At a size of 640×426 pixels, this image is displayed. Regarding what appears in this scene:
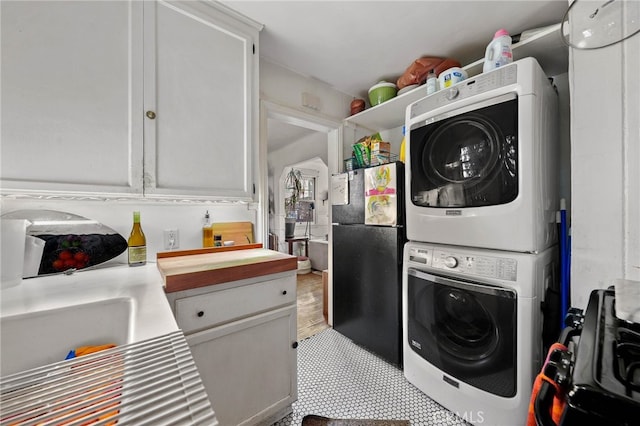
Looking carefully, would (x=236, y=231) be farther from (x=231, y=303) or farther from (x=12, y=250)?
(x=12, y=250)

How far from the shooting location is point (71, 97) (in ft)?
3.23

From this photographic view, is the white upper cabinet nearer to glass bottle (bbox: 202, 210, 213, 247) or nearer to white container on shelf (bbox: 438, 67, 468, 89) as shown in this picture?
glass bottle (bbox: 202, 210, 213, 247)

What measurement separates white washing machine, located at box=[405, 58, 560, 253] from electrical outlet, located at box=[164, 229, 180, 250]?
1.48 m

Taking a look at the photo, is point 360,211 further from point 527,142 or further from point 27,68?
point 27,68

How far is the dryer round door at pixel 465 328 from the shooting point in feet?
3.74

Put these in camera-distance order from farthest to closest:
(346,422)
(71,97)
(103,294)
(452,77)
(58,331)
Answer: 1. (452,77)
2. (346,422)
3. (71,97)
4. (103,294)
5. (58,331)

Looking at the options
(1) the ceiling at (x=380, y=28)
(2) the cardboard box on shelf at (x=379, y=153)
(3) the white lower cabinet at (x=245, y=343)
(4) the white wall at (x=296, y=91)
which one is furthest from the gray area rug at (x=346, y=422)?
(1) the ceiling at (x=380, y=28)

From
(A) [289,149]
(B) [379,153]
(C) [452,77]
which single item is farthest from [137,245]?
(A) [289,149]

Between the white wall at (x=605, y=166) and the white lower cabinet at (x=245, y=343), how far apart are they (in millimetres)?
1408

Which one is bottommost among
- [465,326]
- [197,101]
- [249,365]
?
[249,365]

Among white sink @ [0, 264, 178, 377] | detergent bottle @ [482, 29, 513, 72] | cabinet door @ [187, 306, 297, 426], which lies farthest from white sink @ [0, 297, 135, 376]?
detergent bottle @ [482, 29, 513, 72]

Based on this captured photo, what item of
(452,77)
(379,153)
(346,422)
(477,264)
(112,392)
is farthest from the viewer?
(379,153)

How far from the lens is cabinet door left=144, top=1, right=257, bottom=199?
1.17 m

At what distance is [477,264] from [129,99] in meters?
1.83
